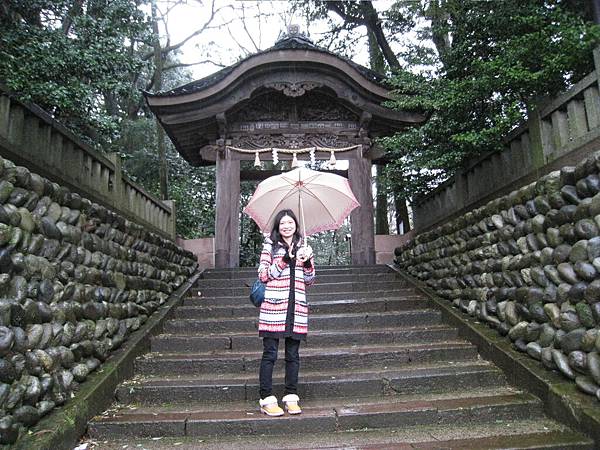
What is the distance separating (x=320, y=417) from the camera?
3.65 metres

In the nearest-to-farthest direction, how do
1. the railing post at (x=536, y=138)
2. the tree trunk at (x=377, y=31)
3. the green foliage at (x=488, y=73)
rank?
the railing post at (x=536, y=138), the green foliage at (x=488, y=73), the tree trunk at (x=377, y=31)

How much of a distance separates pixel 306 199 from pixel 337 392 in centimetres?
187

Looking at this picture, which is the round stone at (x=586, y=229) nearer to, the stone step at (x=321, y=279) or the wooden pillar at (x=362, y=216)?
the stone step at (x=321, y=279)

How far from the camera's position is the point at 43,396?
3215 millimetres

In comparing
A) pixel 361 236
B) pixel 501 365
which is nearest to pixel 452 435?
pixel 501 365

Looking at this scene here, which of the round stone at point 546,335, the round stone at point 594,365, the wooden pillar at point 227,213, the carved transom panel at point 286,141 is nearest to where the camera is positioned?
the round stone at point 594,365

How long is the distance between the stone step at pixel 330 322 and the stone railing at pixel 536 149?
174 cm

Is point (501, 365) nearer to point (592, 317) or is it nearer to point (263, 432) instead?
point (592, 317)

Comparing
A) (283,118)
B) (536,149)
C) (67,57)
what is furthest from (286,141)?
(536,149)

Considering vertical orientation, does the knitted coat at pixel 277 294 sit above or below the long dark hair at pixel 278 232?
below

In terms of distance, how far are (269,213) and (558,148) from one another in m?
2.90

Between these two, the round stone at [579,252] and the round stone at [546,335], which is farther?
the round stone at [546,335]

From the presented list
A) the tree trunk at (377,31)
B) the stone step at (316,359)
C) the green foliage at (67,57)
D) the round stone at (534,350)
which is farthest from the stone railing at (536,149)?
the tree trunk at (377,31)

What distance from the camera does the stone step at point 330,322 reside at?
5.70 metres
